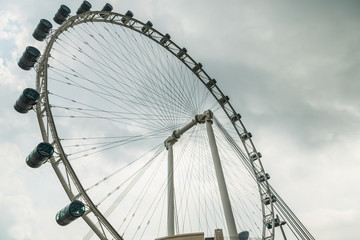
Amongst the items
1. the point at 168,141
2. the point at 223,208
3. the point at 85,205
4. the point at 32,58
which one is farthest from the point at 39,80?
the point at 223,208

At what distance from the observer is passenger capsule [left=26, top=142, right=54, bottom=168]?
1060 centimetres

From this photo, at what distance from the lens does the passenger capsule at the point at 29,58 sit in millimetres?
14109

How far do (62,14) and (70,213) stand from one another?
15272mm

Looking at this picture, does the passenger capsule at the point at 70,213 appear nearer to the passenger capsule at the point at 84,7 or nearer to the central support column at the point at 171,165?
the central support column at the point at 171,165

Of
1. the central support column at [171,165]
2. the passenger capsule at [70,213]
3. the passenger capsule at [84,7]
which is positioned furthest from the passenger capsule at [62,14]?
the passenger capsule at [70,213]

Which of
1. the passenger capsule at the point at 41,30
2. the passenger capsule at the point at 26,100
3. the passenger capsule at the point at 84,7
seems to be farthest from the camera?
the passenger capsule at the point at 84,7

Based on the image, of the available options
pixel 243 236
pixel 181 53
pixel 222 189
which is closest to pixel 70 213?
pixel 222 189

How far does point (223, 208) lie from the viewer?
15891mm

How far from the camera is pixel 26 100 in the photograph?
1188 cm

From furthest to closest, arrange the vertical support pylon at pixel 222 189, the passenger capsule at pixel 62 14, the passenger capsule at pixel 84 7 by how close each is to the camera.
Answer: the passenger capsule at pixel 84 7
the passenger capsule at pixel 62 14
the vertical support pylon at pixel 222 189

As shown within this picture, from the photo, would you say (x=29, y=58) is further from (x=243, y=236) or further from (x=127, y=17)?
(x=243, y=236)

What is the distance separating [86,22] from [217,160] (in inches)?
606

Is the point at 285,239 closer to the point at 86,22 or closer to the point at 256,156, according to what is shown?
the point at 256,156

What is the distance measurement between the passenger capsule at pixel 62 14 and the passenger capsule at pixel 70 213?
14649 millimetres
